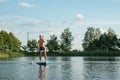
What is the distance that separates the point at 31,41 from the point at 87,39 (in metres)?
22.2

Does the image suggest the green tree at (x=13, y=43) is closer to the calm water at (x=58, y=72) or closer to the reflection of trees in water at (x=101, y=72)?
the calm water at (x=58, y=72)

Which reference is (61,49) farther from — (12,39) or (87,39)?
(12,39)

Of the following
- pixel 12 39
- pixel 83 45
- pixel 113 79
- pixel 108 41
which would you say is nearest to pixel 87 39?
pixel 83 45

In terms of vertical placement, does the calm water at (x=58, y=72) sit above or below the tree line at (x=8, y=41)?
below

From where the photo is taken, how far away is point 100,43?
143 m

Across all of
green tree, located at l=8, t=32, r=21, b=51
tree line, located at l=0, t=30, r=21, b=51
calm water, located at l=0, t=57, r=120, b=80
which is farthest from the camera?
green tree, located at l=8, t=32, r=21, b=51

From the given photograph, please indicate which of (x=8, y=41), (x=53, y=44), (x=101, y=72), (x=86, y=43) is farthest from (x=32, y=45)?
(x=101, y=72)

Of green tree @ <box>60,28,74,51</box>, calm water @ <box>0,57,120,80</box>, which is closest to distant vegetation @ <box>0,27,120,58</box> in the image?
green tree @ <box>60,28,74,51</box>

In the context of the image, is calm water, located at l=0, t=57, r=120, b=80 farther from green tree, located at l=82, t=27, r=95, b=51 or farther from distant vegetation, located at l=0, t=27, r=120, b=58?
green tree, located at l=82, t=27, r=95, b=51

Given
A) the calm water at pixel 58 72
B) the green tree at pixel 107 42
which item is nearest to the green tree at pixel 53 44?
the green tree at pixel 107 42

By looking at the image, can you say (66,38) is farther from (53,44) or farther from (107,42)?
(107,42)

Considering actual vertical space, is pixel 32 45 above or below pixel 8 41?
above

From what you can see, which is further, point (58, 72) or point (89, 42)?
point (89, 42)

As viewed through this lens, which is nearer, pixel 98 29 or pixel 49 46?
pixel 49 46
